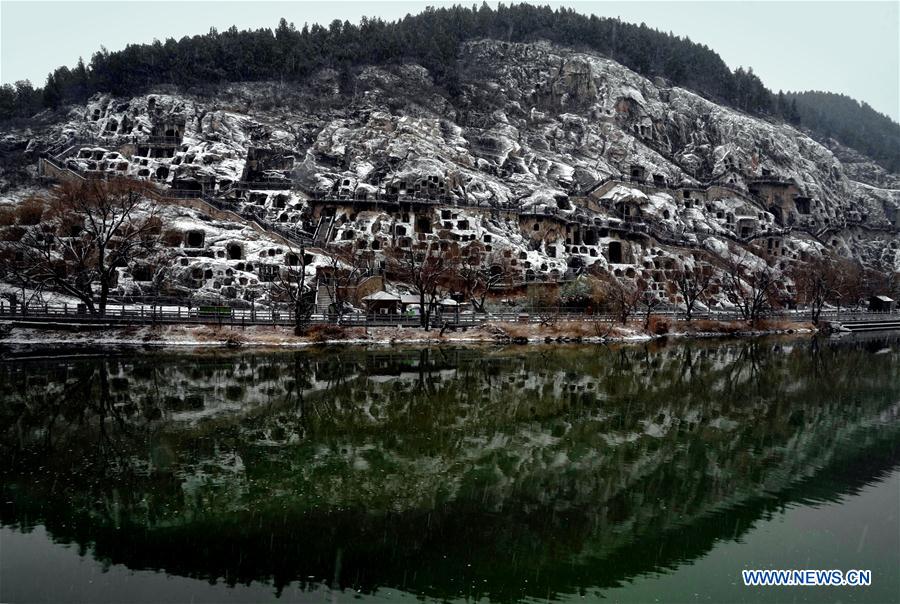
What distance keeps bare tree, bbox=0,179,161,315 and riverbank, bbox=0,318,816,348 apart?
316 centimetres

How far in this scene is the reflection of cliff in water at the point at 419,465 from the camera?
14016mm

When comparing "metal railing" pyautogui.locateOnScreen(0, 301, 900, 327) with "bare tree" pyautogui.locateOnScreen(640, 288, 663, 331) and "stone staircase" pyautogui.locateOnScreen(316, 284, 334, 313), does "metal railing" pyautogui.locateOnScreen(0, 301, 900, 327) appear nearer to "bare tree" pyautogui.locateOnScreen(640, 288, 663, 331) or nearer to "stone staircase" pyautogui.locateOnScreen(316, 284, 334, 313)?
"bare tree" pyautogui.locateOnScreen(640, 288, 663, 331)

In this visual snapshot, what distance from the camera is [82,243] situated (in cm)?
5784

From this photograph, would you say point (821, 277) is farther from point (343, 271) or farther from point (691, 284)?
point (343, 271)

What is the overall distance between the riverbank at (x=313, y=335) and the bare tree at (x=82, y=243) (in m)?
3.16

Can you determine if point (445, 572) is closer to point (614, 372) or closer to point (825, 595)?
point (825, 595)

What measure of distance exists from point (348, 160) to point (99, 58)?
6094cm

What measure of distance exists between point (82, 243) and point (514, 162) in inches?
2779

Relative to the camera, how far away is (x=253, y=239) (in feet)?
227

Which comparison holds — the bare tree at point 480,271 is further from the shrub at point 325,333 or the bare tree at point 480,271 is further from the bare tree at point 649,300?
the shrub at point 325,333

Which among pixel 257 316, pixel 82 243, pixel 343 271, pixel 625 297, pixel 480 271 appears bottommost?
pixel 257 316

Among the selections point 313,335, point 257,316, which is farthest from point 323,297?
point 313,335

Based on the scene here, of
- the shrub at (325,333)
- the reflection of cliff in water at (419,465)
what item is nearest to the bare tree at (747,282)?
the reflection of cliff in water at (419,465)

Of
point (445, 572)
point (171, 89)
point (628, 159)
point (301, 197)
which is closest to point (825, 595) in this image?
point (445, 572)
